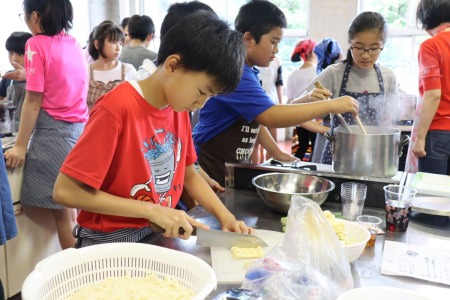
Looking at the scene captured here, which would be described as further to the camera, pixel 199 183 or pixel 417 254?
pixel 199 183

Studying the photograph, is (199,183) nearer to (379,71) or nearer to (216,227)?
(216,227)

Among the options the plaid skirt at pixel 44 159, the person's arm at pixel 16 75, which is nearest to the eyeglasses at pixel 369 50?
the plaid skirt at pixel 44 159

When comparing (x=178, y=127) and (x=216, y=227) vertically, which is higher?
(x=178, y=127)

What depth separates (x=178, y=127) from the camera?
1253 millimetres

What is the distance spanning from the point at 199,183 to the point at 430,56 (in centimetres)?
143

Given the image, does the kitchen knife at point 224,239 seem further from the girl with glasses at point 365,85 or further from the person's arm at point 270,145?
the girl with glasses at point 365,85

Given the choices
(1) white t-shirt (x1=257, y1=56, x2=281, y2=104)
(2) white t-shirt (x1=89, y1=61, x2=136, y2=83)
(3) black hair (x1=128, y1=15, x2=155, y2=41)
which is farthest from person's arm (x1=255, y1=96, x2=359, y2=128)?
(1) white t-shirt (x1=257, y1=56, x2=281, y2=104)

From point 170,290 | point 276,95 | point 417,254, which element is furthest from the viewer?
point 276,95

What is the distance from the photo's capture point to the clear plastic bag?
0.76 meters

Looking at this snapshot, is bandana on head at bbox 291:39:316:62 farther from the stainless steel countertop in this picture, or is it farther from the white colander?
the white colander

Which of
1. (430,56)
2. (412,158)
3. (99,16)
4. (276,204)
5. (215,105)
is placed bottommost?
(412,158)

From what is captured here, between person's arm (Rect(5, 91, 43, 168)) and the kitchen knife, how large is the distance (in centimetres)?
126

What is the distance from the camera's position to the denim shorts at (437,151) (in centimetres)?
219

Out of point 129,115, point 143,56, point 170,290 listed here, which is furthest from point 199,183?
point 143,56
